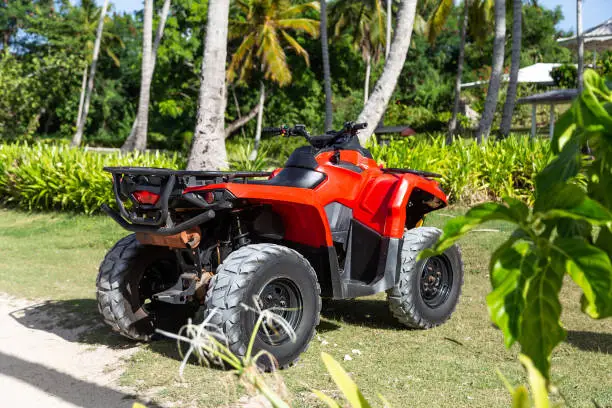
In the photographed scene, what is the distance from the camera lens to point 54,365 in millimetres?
4828

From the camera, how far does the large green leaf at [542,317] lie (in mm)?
1226

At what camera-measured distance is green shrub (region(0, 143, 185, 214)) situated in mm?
12797

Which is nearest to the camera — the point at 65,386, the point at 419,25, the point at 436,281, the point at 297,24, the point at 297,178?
the point at 65,386

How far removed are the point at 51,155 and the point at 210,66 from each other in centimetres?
446

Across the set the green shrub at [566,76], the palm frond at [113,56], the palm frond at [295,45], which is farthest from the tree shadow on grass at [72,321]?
the palm frond at [113,56]

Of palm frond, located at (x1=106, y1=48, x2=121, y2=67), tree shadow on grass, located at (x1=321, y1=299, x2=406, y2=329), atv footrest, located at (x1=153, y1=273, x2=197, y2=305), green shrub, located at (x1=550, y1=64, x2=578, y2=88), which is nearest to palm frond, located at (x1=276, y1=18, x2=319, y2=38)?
green shrub, located at (x1=550, y1=64, x2=578, y2=88)

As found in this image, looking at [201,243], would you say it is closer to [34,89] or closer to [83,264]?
[83,264]

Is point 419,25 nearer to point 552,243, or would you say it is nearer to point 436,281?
point 436,281

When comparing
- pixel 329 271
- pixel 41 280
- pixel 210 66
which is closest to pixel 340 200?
pixel 329 271

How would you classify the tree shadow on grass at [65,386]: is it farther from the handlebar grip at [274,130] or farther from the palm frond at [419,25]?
the palm frond at [419,25]

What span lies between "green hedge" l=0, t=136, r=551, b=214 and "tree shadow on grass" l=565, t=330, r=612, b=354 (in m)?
4.89

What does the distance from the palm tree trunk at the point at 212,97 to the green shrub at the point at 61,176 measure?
1.09 m

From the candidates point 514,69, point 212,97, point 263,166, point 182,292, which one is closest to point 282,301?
point 182,292

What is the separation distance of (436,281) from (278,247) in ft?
6.00
